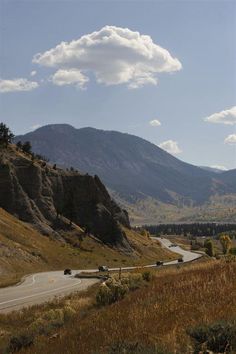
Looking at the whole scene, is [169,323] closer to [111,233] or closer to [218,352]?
[218,352]

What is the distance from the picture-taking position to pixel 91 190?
134000mm

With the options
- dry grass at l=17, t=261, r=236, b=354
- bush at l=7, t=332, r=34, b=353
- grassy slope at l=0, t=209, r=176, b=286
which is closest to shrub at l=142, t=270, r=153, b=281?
dry grass at l=17, t=261, r=236, b=354

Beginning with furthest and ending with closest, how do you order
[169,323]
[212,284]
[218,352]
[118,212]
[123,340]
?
[118,212] → [212,284] → [169,323] → [123,340] → [218,352]

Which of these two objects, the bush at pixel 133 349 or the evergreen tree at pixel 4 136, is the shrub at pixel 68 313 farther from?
the evergreen tree at pixel 4 136

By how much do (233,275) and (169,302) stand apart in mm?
2844

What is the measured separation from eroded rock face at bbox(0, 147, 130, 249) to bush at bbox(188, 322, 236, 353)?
97.3 m

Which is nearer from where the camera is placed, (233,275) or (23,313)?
(233,275)

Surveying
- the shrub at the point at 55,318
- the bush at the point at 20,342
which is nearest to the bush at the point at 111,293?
the shrub at the point at 55,318

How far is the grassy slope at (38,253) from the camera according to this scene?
239 ft

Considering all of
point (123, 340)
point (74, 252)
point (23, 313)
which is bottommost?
point (74, 252)

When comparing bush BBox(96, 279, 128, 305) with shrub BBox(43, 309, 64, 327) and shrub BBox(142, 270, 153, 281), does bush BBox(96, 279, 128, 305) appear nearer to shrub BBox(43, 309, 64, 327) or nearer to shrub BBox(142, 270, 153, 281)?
shrub BBox(43, 309, 64, 327)

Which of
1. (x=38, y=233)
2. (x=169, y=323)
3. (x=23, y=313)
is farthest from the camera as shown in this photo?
(x=38, y=233)

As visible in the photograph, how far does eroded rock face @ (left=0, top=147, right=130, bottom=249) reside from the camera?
346 ft

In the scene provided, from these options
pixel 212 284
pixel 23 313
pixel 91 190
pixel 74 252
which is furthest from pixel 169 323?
pixel 91 190
